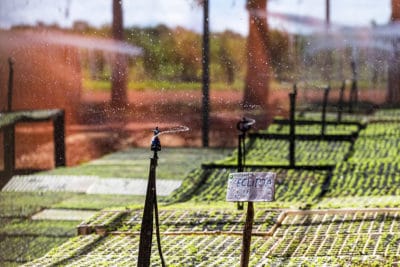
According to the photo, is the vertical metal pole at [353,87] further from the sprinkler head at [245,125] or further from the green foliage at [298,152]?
the sprinkler head at [245,125]

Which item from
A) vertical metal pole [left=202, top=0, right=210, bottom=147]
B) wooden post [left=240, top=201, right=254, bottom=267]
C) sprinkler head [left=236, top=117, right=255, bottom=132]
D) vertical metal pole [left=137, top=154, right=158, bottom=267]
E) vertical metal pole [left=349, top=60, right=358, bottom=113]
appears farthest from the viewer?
vertical metal pole [left=349, top=60, right=358, bottom=113]

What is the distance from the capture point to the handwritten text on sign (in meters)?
5.79

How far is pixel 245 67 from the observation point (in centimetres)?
1490

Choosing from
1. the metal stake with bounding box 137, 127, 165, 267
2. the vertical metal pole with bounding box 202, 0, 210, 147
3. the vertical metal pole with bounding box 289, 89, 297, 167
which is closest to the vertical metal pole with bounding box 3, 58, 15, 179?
the vertical metal pole with bounding box 202, 0, 210, 147

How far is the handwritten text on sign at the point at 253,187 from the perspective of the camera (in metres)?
5.79

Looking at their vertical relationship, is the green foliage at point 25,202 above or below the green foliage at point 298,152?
below

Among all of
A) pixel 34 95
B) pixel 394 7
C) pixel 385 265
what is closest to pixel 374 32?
pixel 394 7

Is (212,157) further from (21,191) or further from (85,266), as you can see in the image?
(85,266)

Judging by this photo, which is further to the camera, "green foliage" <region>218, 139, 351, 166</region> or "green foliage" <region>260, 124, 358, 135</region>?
"green foliage" <region>260, 124, 358, 135</region>

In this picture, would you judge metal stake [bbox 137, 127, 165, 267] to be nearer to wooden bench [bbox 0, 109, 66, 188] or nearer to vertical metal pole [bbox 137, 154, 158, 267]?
vertical metal pole [bbox 137, 154, 158, 267]

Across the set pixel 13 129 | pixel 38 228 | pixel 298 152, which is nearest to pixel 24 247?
pixel 38 228

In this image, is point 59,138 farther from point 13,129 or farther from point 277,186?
point 277,186

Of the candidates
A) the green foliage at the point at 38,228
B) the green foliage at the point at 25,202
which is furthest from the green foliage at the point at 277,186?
the green foliage at the point at 25,202

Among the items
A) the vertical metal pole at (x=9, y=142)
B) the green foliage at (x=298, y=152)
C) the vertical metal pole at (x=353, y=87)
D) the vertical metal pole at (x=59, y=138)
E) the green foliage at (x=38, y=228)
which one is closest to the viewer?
the green foliage at (x=38, y=228)
